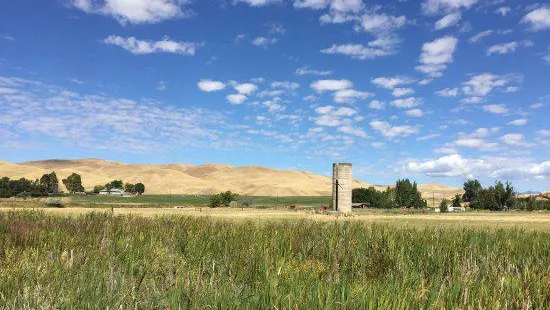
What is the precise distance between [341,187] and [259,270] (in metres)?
46.7

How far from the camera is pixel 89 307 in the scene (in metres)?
5.54

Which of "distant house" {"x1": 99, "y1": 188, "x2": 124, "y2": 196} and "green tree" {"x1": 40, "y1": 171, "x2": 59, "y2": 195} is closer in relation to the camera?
"green tree" {"x1": 40, "y1": 171, "x2": 59, "y2": 195}

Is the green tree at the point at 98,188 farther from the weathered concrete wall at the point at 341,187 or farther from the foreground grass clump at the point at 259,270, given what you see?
the foreground grass clump at the point at 259,270

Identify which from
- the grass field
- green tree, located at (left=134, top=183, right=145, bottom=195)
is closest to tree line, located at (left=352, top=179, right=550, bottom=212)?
the grass field

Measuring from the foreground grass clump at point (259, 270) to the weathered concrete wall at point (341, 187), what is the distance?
126 feet

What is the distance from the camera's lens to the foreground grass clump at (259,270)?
5.71 metres

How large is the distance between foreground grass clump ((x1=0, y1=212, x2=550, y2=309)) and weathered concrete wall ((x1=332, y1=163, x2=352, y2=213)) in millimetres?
38488

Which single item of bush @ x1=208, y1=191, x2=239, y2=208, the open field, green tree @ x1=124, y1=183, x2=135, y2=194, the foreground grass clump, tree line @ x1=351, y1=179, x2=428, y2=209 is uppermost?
green tree @ x1=124, y1=183, x2=135, y2=194

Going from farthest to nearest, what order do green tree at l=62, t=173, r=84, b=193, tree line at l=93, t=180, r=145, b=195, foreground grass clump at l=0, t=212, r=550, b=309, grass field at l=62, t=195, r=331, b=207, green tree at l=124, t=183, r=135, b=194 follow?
1. tree line at l=93, t=180, r=145, b=195
2. green tree at l=124, t=183, r=135, b=194
3. green tree at l=62, t=173, r=84, b=193
4. grass field at l=62, t=195, r=331, b=207
5. foreground grass clump at l=0, t=212, r=550, b=309

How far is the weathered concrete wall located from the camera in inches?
2121

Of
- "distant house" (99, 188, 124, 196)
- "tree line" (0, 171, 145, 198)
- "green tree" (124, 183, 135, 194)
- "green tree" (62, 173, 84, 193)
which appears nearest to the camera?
"tree line" (0, 171, 145, 198)

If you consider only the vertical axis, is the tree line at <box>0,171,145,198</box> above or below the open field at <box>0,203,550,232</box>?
above

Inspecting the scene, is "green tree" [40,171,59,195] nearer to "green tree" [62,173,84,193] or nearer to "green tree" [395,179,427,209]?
"green tree" [62,173,84,193]

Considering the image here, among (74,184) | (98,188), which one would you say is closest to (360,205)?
(74,184)
